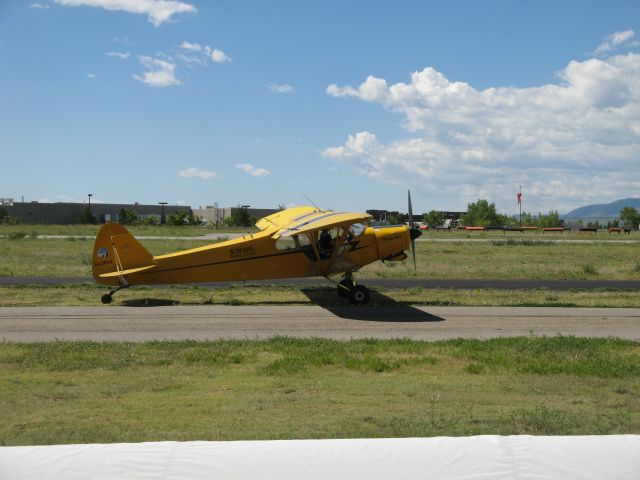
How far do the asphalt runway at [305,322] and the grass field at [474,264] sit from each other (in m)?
9.89

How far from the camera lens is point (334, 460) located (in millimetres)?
4766

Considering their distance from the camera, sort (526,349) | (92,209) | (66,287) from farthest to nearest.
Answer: (92,209) < (66,287) < (526,349)

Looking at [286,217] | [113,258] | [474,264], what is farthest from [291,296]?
[474,264]

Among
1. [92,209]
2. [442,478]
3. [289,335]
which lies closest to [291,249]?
[289,335]

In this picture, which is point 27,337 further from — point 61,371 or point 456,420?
point 456,420

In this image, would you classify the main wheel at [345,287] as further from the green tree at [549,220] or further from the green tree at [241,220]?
the green tree at [549,220]

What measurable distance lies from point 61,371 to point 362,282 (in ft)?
51.9

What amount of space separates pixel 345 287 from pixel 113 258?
695cm

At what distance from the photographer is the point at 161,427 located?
7.28 m

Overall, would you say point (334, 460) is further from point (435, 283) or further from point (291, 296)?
point (435, 283)

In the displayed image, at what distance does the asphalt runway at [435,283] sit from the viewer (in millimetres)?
23594

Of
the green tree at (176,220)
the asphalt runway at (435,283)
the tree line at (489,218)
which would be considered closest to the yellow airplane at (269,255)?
the asphalt runway at (435,283)

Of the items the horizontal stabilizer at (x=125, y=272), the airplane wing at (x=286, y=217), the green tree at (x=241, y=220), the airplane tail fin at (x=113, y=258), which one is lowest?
the horizontal stabilizer at (x=125, y=272)

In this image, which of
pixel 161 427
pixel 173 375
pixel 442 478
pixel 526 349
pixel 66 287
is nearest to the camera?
pixel 442 478
